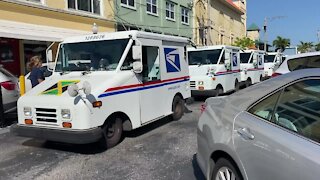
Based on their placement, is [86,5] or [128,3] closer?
[86,5]

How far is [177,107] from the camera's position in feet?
30.9

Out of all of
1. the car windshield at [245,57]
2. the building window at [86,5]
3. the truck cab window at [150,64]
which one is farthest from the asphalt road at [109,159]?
the building window at [86,5]

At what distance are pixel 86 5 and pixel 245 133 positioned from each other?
1759 centimetres

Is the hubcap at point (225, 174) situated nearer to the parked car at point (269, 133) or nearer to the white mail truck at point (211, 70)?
the parked car at point (269, 133)

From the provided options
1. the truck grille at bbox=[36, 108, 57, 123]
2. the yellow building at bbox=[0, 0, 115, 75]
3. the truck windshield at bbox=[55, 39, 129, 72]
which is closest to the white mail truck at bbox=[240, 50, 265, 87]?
the yellow building at bbox=[0, 0, 115, 75]

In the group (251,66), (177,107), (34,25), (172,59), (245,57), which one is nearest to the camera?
(172,59)

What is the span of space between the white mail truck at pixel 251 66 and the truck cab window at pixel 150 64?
934 centimetres

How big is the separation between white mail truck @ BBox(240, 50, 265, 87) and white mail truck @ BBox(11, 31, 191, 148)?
28.9ft

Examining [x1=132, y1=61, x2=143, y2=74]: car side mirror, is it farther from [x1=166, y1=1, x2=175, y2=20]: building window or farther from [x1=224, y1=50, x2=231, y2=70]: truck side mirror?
[x1=166, y1=1, x2=175, y2=20]: building window

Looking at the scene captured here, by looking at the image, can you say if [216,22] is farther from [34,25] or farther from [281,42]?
[281,42]

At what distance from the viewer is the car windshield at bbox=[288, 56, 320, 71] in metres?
6.26

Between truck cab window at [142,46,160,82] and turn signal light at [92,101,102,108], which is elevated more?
truck cab window at [142,46,160,82]

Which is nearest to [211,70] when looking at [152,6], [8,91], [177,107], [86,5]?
[177,107]

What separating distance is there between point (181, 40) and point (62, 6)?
32.5 feet
